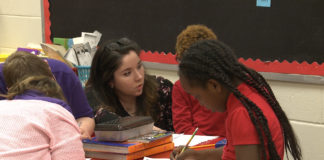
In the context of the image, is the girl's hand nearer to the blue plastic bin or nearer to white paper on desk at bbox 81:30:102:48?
the blue plastic bin

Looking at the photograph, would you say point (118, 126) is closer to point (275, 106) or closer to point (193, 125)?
point (275, 106)

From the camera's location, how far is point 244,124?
1.23 meters

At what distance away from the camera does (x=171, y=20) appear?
10.4 feet

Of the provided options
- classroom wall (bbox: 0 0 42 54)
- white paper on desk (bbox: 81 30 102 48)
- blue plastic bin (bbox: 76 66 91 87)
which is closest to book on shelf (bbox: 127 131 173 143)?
blue plastic bin (bbox: 76 66 91 87)

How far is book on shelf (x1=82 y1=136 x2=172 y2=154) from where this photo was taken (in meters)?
1.67

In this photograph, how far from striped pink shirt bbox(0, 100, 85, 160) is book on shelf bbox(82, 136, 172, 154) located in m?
0.30

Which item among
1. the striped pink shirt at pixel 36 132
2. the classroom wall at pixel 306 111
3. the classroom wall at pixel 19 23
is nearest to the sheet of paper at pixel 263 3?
the classroom wall at pixel 306 111

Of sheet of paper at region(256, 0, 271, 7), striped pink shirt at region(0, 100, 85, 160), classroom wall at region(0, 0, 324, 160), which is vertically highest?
sheet of paper at region(256, 0, 271, 7)

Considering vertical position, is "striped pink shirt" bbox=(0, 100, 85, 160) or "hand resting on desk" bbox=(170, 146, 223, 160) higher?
"striped pink shirt" bbox=(0, 100, 85, 160)

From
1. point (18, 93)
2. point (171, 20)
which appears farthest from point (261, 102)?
point (171, 20)

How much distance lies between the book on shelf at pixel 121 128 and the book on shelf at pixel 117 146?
0.03 metres

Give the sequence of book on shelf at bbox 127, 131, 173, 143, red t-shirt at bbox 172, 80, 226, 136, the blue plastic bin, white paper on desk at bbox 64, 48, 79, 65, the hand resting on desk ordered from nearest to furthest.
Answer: the hand resting on desk
book on shelf at bbox 127, 131, 173, 143
red t-shirt at bbox 172, 80, 226, 136
the blue plastic bin
white paper on desk at bbox 64, 48, 79, 65

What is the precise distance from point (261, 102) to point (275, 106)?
0.08m

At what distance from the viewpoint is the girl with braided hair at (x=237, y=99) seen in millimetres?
1227
